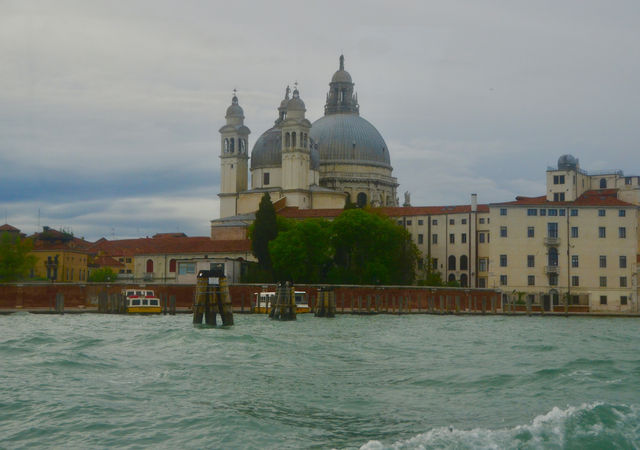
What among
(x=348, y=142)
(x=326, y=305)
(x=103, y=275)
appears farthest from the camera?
(x=348, y=142)

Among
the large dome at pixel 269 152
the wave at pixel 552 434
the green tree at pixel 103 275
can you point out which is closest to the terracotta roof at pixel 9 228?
the green tree at pixel 103 275

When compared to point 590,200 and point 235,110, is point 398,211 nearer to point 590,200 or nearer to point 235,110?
point 590,200

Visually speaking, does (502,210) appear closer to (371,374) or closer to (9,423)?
(371,374)

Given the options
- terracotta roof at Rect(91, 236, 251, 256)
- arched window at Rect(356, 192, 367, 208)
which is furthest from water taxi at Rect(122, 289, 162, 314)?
arched window at Rect(356, 192, 367, 208)

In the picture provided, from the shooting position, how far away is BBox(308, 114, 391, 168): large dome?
266 feet

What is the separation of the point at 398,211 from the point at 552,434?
57.7 metres

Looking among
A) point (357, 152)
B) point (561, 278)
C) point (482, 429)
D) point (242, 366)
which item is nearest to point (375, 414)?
point (482, 429)

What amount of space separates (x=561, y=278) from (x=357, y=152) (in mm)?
27273

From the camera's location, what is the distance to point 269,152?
76062 mm

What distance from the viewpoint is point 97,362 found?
746 inches

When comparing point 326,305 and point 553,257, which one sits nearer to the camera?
point 326,305

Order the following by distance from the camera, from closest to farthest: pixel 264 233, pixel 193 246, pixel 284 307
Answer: pixel 284 307 → pixel 264 233 → pixel 193 246

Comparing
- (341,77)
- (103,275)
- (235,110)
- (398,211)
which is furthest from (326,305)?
(341,77)

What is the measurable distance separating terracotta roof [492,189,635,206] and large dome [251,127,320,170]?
65.7 feet
